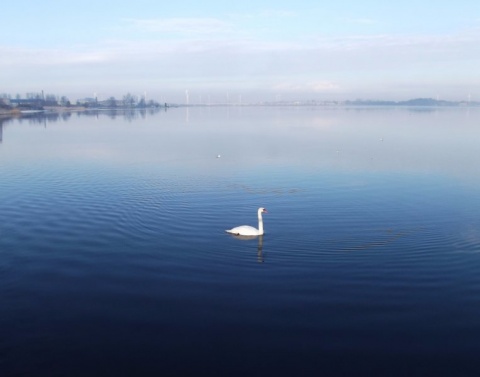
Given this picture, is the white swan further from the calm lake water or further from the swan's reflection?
the calm lake water

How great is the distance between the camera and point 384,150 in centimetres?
3197

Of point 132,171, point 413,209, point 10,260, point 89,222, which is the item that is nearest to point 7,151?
point 132,171

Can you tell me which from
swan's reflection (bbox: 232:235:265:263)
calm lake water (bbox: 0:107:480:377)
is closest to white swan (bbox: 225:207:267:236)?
swan's reflection (bbox: 232:235:265:263)

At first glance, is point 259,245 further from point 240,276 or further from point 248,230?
point 240,276

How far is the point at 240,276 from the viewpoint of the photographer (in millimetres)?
11188

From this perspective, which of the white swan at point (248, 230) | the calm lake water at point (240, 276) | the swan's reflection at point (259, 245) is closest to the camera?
the calm lake water at point (240, 276)

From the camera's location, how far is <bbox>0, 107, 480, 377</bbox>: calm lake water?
8.21 m

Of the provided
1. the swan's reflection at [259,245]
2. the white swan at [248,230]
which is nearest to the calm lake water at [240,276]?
the swan's reflection at [259,245]

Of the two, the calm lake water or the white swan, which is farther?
the white swan

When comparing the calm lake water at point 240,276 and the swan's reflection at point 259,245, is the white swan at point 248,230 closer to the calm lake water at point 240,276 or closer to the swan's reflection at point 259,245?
the swan's reflection at point 259,245

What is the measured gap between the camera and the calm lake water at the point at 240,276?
323 inches

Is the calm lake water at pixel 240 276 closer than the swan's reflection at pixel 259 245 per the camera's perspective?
Yes

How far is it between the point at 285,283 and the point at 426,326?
289 cm

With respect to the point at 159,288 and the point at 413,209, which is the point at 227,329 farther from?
the point at 413,209
